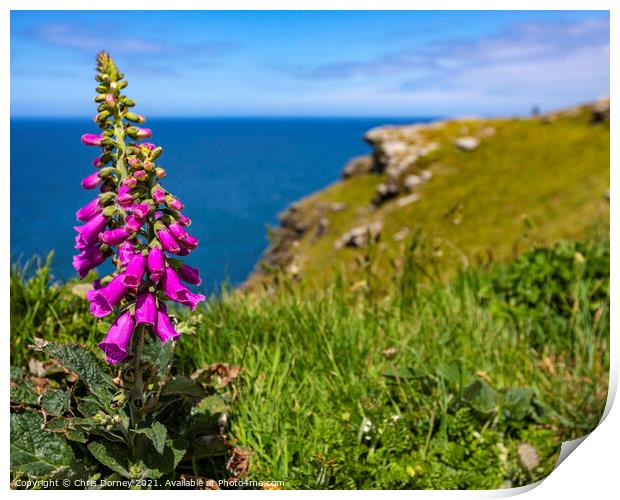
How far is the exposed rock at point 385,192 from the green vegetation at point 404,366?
22230 millimetres

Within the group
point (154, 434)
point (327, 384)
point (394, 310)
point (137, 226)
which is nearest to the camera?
point (137, 226)

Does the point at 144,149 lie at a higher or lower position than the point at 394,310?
higher

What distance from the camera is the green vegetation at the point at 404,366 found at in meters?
3.35

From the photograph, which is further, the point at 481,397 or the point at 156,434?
the point at 481,397

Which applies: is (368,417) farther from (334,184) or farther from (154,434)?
(334,184)

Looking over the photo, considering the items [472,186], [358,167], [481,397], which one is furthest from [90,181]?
[358,167]

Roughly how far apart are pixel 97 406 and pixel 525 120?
26.3 metres

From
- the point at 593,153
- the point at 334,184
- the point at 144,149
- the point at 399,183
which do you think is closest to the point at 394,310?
the point at 144,149

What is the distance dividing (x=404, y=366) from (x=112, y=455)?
1694mm

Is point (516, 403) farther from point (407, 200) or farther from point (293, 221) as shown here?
point (293, 221)

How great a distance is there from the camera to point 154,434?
2537 mm

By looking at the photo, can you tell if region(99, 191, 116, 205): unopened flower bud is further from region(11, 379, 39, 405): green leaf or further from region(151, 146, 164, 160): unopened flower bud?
region(11, 379, 39, 405): green leaf

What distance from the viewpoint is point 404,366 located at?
3.76 meters

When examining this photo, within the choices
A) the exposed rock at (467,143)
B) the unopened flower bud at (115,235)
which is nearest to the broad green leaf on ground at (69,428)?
the unopened flower bud at (115,235)
